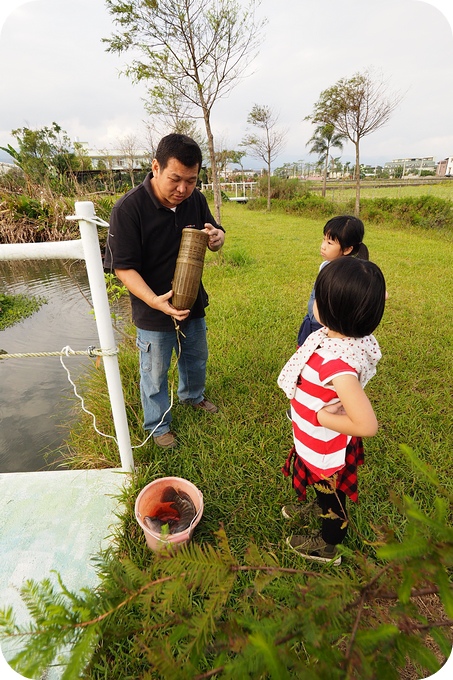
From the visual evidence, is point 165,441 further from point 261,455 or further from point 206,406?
point 261,455

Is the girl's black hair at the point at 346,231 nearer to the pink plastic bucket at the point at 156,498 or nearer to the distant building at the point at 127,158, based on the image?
the pink plastic bucket at the point at 156,498

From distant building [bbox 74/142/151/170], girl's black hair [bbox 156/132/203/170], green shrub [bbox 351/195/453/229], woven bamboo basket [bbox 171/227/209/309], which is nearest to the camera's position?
girl's black hair [bbox 156/132/203/170]

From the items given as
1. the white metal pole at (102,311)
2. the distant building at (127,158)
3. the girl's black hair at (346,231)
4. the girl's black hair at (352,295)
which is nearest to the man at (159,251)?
the white metal pole at (102,311)

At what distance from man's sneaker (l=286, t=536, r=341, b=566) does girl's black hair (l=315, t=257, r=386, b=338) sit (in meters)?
1.13

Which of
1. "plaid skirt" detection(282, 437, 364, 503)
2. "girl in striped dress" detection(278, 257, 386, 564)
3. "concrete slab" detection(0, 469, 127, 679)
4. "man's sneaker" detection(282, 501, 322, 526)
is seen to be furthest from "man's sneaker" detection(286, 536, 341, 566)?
"concrete slab" detection(0, 469, 127, 679)

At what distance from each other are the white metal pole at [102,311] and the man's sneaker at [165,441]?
283 millimetres

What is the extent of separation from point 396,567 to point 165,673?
1.34 feet

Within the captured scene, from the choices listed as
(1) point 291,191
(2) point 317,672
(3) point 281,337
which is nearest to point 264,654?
(2) point 317,672

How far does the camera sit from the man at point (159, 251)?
5.97ft

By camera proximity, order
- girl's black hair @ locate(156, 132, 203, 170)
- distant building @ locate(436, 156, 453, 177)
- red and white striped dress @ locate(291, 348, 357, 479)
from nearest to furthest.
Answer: red and white striped dress @ locate(291, 348, 357, 479)
girl's black hair @ locate(156, 132, 203, 170)
distant building @ locate(436, 156, 453, 177)

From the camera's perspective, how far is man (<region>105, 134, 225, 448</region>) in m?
1.82

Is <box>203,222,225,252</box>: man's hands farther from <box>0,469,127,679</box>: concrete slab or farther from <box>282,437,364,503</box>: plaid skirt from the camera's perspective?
<box>0,469,127,679</box>: concrete slab

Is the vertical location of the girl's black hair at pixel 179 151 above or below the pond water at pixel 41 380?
above

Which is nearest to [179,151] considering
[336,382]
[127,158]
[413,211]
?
[336,382]
